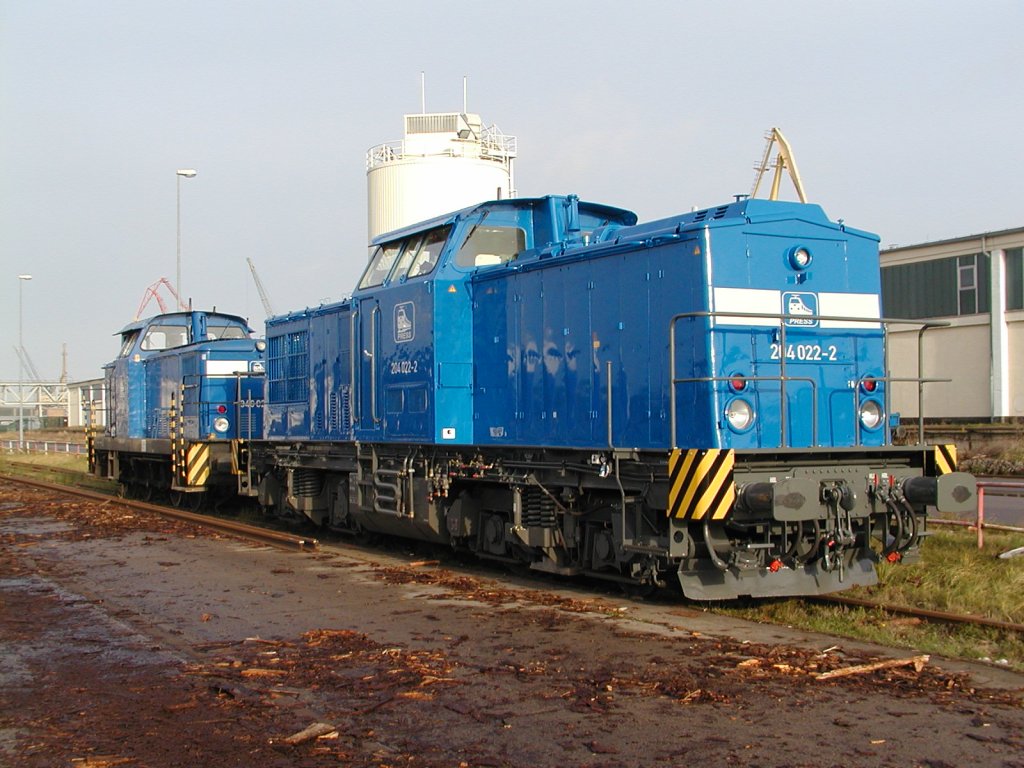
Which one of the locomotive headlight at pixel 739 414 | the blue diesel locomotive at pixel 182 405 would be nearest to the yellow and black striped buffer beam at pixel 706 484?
the locomotive headlight at pixel 739 414

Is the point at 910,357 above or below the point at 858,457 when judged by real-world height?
above

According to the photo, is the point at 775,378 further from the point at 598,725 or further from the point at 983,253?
the point at 983,253

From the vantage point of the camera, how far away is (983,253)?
104ft

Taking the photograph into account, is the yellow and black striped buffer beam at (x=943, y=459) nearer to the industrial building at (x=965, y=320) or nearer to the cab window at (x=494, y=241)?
the cab window at (x=494, y=241)

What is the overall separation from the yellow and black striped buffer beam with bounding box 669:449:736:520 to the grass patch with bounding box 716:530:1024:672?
112 centimetres

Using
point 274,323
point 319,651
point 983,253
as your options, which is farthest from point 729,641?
point 983,253

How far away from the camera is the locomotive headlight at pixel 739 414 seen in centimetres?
853

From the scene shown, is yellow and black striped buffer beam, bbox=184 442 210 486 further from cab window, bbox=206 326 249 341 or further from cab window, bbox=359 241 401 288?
cab window, bbox=359 241 401 288

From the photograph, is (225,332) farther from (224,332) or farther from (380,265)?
(380,265)

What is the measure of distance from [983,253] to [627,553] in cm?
2699

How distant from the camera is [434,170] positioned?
38062 mm

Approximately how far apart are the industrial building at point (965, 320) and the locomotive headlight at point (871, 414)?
21.9 meters

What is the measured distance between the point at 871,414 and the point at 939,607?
1733 millimetres

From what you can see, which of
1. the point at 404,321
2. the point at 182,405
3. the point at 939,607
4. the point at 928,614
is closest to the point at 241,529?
the point at 404,321
